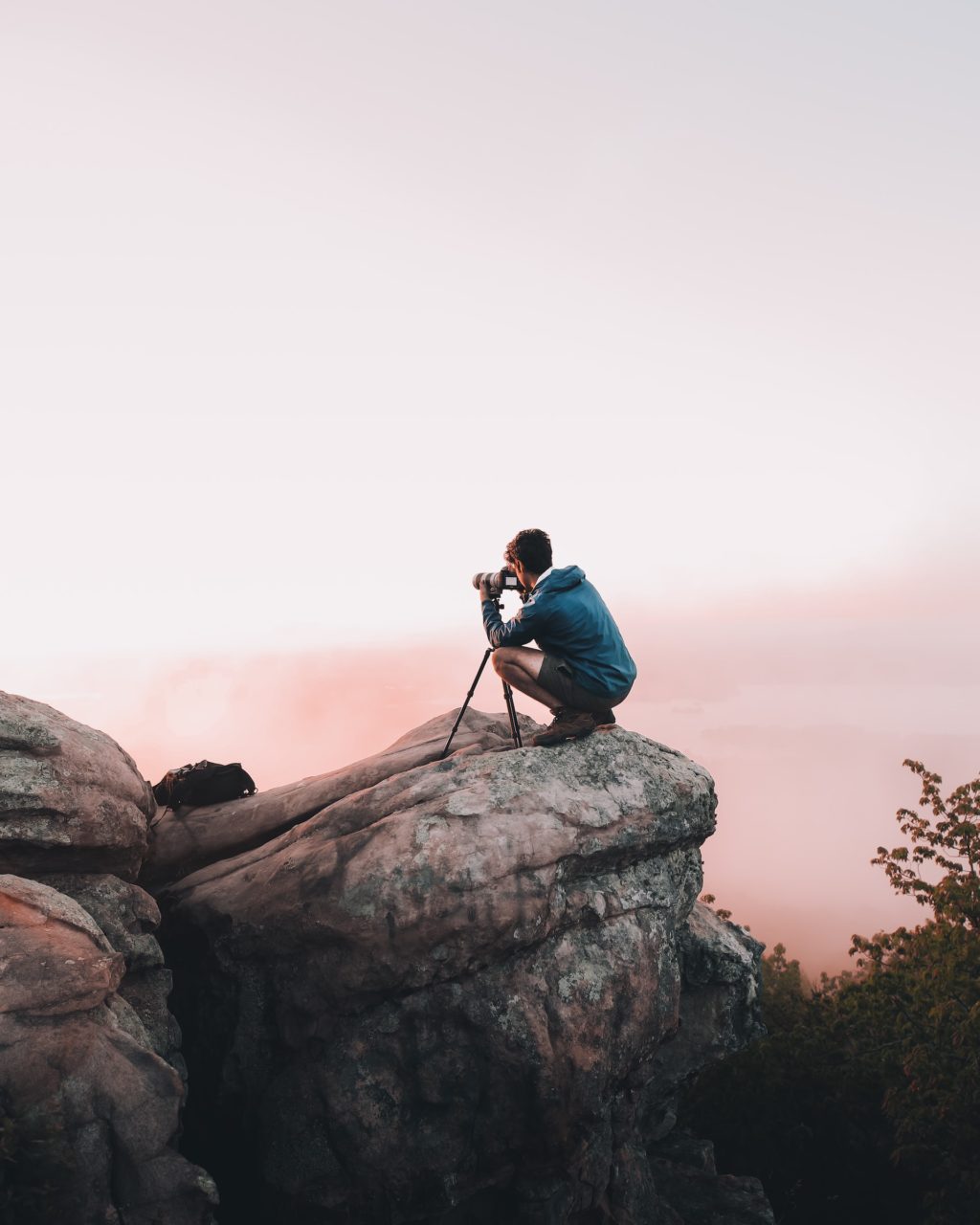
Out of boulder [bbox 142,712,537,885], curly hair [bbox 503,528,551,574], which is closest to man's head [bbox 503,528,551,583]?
curly hair [bbox 503,528,551,574]

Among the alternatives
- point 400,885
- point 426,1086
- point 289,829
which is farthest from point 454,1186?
point 289,829

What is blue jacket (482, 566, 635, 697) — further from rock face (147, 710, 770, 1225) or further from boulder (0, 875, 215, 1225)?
boulder (0, 875, 215, 1225)

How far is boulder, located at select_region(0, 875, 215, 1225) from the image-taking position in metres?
6.88

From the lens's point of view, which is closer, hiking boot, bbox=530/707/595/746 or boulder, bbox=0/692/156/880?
boulder, bbox=0/692/156/880

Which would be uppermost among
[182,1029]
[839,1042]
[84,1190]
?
[182,1029]

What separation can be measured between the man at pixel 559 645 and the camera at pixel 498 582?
9 cm

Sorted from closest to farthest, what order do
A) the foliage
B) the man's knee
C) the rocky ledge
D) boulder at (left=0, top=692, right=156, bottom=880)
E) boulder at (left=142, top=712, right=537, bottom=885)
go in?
boulder at (left=0, top=692, right=156, bottom=880) < the rocky ledge < the man's knee < boulder at (left=142, top=712, right=537, bottom=885) < the foliage

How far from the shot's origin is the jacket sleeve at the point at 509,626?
10430mm

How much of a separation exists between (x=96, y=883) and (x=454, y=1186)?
5.68m

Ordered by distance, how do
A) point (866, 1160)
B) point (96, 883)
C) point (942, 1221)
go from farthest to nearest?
1. point (866, 1160)
2. point (942, 1221)
3. point (96, 883)

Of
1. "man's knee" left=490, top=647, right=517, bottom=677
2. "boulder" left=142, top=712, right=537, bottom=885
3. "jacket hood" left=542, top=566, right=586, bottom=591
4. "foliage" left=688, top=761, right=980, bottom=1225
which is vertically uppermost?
"jacket hood" left=542, top=566, right=586, bottom=591

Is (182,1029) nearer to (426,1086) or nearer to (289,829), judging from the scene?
(289,829)

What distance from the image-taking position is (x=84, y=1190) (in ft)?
23.0

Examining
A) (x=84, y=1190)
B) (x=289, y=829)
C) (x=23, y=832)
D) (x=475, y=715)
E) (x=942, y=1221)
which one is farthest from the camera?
(x=942, y=1221)
